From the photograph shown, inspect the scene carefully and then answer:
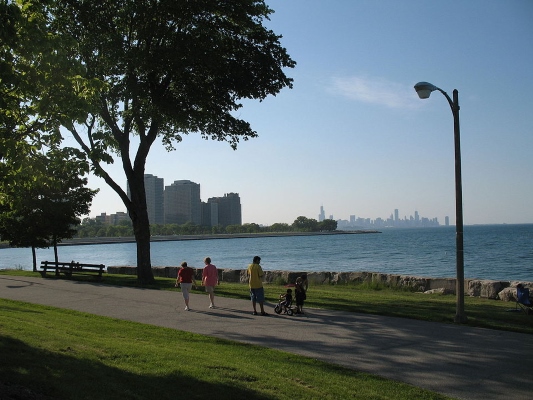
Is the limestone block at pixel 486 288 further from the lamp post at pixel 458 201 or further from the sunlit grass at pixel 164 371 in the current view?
the sunlit grass at pixel 164 371

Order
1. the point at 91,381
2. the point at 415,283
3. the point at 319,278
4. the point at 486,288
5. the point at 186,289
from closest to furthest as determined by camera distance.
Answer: the point at 91,381 < the point at 186,289 < the point at 486,288 < the point at 415,283 < the point at 319,278

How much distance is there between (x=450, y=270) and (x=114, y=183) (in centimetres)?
2920

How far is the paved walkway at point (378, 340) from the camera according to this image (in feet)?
25.3

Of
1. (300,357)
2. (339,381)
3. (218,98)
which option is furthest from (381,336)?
(218,98)

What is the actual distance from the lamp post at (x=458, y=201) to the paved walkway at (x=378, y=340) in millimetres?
693

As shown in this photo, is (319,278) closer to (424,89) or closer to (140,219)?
(140,219)

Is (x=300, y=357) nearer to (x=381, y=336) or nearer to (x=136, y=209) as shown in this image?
(x=381, y=336)

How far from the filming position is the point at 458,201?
12.8 m

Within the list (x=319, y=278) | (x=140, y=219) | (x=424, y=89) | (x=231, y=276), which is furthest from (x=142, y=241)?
(x=424, y=89)

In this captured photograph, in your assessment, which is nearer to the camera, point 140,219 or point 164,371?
point 164,371

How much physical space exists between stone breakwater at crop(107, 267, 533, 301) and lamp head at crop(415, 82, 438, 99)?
9.48 m

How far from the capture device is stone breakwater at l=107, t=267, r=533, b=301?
19.9 m

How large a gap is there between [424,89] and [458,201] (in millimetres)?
2800

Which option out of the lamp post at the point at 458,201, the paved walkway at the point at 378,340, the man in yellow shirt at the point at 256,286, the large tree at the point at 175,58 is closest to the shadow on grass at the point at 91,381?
the paved walkway at the point at 378,340
